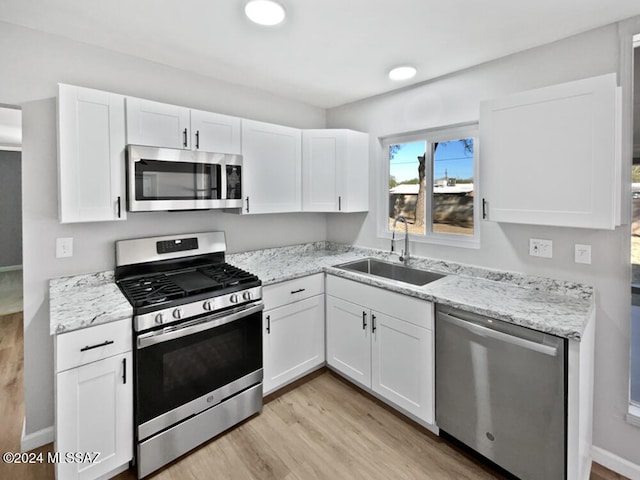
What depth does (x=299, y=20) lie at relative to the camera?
1.77 metres

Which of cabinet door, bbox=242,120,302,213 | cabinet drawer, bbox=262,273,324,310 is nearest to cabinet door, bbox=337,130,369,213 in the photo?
cabinet door, bbox=242,120,302,213

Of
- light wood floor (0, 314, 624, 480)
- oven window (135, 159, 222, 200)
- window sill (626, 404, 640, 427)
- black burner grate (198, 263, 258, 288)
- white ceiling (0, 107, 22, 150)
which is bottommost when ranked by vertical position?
light wood floor (0, 314, 624, 480)

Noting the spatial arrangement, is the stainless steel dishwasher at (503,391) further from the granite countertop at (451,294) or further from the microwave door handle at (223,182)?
the microwave door handle at (223,182)

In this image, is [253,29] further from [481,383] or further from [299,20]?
[481,383]

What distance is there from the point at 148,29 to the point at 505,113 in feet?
6.90

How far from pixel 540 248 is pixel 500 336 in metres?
0.76

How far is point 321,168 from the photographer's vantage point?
300cm

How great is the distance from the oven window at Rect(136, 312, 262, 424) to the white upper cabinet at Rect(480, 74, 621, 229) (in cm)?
174

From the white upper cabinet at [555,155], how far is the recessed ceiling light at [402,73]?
0.72m

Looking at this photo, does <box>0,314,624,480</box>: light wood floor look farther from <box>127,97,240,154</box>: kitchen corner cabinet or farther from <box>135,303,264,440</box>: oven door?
<box>127,97,240,154</box>: kitchen corner cabinet

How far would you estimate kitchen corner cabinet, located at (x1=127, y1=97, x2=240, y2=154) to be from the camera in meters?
2.04

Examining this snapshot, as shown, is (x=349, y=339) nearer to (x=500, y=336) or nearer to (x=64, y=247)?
(x=500, y=336)

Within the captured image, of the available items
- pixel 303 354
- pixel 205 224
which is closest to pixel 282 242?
pixel 205 224

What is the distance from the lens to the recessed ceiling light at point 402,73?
7.86 feet
